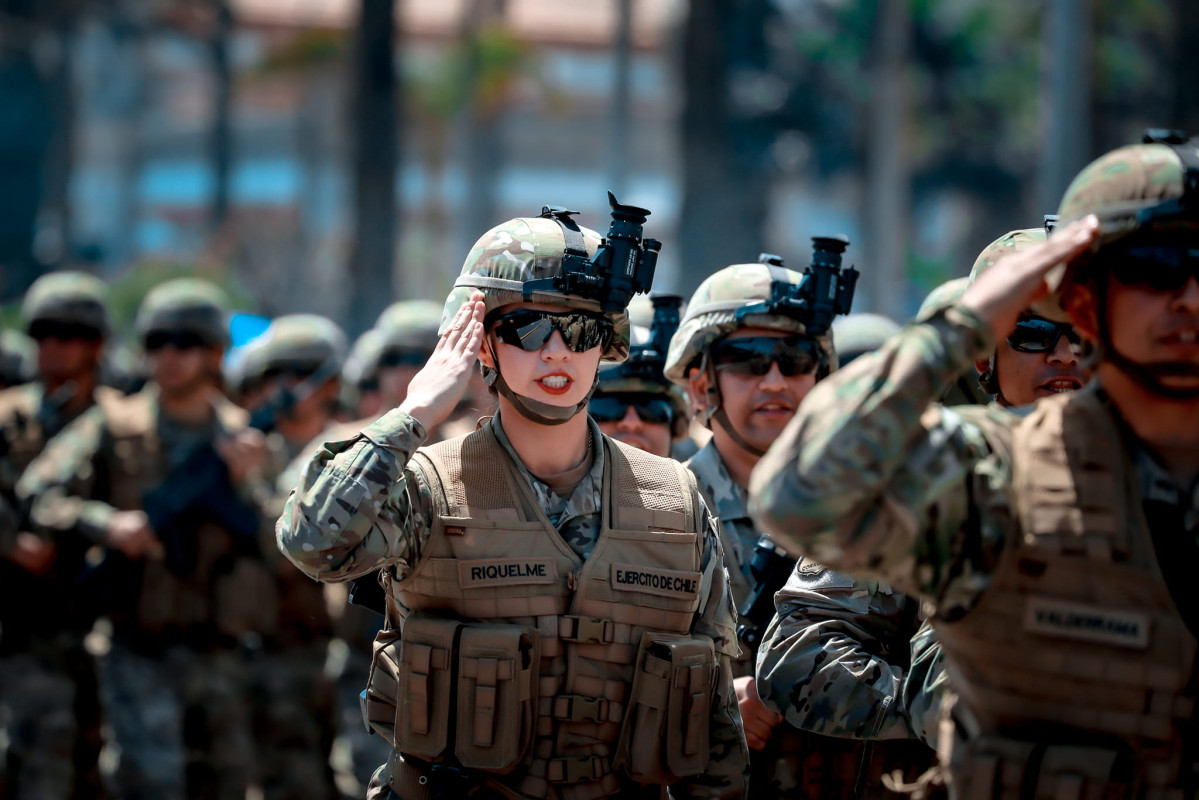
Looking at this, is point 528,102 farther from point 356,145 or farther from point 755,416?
point 755,416

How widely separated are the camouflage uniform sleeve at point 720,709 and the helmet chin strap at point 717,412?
39.9 inches

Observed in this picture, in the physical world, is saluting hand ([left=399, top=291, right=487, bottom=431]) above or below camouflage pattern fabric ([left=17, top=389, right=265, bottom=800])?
above

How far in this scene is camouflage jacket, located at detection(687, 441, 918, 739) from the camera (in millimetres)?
4348

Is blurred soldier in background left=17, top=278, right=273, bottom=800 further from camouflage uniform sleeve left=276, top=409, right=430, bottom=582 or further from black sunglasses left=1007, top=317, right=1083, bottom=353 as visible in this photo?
black sunglasses left=1007, top=317, right=1083, bottom=353

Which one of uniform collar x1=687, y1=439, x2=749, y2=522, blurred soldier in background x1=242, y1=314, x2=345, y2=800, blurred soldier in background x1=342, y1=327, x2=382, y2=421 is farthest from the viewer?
blurred soldier in background x1=342, y1=327, x2=382, y2=421

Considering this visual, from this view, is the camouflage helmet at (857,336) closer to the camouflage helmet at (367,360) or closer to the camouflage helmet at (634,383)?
the camouflage helmet at (634,383)

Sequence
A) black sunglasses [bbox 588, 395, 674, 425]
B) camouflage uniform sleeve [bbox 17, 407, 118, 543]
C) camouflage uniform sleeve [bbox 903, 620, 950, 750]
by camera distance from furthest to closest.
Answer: camouflage uniform sleeve [bbox 17, 407, 118, 543]
black sunglasses [bbox 588, 395, 674, 425]
camouflage uniform sleeve [bbox 903, 620, 950, 750]

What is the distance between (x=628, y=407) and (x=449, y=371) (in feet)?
6.28

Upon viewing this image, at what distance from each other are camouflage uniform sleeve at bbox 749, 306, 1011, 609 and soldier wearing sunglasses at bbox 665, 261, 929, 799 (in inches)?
50.4

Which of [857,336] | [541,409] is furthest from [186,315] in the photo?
[541,409]

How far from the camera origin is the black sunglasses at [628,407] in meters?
5.98

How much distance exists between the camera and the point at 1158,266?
316cm

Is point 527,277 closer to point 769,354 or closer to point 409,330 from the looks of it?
point 769,354

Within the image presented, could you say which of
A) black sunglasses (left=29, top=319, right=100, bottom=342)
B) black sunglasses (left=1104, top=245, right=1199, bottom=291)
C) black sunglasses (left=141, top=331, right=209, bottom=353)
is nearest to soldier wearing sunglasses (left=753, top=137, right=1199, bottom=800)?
black sunglasses (left=1104, top=245, right=1199, bottom=291)
